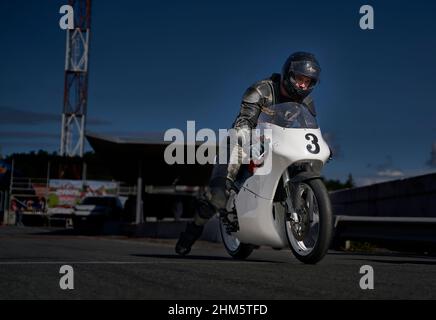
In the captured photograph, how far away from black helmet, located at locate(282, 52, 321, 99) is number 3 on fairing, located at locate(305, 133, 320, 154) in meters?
0.66

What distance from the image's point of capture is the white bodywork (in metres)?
6.33

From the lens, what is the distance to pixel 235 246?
26.6 feet

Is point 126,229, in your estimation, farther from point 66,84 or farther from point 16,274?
point 66,84

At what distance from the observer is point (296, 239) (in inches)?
255

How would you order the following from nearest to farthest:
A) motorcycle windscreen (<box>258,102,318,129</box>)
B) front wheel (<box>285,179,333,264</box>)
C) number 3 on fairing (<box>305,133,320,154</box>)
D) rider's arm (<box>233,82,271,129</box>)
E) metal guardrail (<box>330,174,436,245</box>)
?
front wheel (<box>285,179,333,264</box>), number 3 on fairing (<box>305,133,320,154</box>), motorcycle windscreen (<box>258,102,318,129</box>), rider's arm (<box>233,82,271,129</box>), metal guardrail (<box>330,174,436,245</box>)

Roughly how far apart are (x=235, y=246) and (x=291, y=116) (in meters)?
2.21

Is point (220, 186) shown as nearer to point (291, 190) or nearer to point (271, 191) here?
point (271, 191)

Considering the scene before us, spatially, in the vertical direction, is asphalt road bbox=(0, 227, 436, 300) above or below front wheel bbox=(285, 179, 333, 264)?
below

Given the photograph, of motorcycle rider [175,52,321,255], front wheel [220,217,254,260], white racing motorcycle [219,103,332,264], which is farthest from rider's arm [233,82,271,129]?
front wheel [220,217,254,260]

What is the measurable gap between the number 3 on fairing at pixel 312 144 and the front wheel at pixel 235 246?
1.82 m

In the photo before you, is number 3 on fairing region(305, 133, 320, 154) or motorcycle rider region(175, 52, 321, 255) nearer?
number 3 on fairing region(305, 133, 320, 154)

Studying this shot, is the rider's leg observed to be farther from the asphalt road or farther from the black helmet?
the asphalt road

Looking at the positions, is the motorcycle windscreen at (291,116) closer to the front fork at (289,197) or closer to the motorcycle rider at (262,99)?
the motorcycle rider at (262,99)

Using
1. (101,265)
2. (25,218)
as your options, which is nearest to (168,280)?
(101,265)
